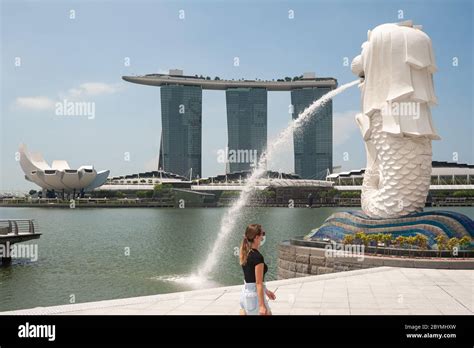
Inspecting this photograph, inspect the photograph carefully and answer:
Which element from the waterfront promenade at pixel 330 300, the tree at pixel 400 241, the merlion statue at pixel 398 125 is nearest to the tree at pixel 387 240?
the tree at pixel 400 241

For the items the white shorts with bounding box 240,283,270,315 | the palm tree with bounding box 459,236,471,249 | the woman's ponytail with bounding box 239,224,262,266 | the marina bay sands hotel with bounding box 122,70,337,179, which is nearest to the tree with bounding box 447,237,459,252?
the palm tree with bounding box 459,236,471,249

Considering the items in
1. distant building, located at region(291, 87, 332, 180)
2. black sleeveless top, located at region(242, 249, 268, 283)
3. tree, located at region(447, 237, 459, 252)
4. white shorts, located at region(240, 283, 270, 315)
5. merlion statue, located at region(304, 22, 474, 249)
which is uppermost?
distant building, located at region(291, 87, 332, 180)

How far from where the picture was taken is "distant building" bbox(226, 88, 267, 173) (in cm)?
15038

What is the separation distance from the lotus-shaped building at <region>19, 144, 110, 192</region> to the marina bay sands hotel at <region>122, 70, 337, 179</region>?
36.4 m

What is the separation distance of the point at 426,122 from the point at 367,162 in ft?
8.66

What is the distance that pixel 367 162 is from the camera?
66.5ft

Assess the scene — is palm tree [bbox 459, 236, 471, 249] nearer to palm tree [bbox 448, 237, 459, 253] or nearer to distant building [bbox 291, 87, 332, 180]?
palm tree [bbox 448, 237, 459, 253]

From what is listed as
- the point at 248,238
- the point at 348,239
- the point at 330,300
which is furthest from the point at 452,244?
the point at 248,238

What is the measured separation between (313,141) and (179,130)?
36.7 metres

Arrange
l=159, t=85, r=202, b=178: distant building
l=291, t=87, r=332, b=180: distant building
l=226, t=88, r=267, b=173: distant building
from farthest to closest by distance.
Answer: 1. l=159, t=85, r=202, b=178: distant building
2. l=226, t=88, r=267, b=173: distant building
3. l=291, t=87, r=332, b=180: distant building

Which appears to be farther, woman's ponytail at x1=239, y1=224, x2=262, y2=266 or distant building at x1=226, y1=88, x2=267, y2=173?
distant building at x1=226, y1=88, x2=267, y2=173

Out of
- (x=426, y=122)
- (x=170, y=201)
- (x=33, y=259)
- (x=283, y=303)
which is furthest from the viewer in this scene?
(x=170, y=201)
